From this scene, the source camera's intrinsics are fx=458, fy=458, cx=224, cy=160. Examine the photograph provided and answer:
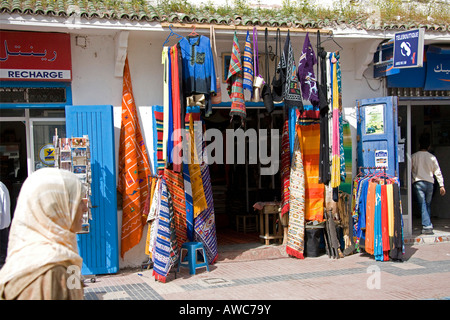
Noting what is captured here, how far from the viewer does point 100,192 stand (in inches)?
275

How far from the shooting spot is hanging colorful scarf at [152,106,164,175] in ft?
23.8

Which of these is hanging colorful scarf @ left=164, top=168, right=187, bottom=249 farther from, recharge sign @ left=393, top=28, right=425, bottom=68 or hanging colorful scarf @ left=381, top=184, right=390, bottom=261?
recharge sign @ left=393, top=28, right=425, bottom=68

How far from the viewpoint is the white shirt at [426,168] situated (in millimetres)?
9258

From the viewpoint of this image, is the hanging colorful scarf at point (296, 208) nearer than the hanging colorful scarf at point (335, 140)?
No

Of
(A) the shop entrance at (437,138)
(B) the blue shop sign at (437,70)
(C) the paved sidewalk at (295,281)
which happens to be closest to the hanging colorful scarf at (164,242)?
(C) the paved sidewalk at (295,281)

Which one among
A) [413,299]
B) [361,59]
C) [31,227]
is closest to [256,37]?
[361,59]

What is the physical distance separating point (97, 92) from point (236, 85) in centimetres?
223

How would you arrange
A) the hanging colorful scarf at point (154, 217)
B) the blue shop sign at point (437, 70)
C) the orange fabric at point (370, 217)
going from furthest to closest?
the blue shop sign at point (437, 70) → the orange fabric at point (370, 217) → the hanging colorful scarf at point (154, 217)

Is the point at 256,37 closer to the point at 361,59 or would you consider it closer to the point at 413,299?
the point at 361,59

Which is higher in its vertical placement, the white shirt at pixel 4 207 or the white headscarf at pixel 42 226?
the white headscarf at pixel 42 226

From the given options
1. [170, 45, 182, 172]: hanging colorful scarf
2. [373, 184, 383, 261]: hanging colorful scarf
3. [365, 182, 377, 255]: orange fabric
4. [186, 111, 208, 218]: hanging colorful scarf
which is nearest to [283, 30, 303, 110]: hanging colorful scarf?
[186, 111, 208, 218]: hanging colorful scarf

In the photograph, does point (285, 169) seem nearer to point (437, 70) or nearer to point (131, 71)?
point (131, 71)

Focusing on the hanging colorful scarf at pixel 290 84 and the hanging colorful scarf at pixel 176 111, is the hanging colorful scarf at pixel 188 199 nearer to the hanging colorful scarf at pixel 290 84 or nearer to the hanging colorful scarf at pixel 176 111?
the hanging colorful scarf at pixel 176 111

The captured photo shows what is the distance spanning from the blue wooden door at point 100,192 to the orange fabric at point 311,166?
3.23 m
